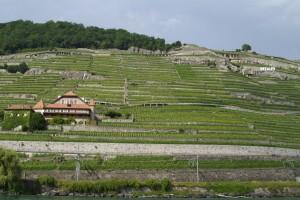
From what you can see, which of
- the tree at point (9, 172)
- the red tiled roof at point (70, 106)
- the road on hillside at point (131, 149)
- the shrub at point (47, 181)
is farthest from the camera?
the red tiled roof at point (70, 106)

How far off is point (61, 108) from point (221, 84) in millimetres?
43769

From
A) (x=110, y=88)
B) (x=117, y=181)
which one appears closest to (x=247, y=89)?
(x=110, y=88)

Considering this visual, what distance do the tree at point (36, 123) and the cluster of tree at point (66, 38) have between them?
271ft

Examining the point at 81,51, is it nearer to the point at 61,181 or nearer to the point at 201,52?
the point at 201,52

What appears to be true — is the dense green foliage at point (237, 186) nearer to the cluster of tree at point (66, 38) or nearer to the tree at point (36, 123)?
the tree at point (36, 123)

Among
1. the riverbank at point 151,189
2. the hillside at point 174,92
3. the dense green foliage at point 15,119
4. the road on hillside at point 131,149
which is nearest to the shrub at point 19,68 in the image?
the hillside at point 174,92

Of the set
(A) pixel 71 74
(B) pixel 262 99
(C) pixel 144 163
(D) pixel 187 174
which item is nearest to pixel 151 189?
(D) pixel 187 174

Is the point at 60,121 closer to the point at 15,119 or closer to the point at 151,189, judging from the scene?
the point at 15,119

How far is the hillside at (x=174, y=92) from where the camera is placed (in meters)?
91.8

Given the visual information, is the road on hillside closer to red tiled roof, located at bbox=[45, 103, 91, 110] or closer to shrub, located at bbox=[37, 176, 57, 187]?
shrub, located at bbox=[37, 176, 57, 187]

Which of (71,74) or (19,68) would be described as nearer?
(71,74)

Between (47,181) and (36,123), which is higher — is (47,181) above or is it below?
below

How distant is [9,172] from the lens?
68500 millimetres

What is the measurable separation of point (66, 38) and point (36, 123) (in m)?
95.6
